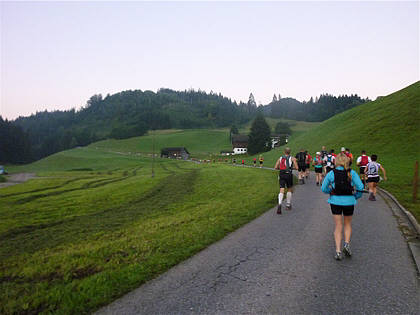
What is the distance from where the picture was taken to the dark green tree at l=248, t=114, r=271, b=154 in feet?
253

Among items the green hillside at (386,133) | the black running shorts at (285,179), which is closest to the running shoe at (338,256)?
the black running shorts at (285,179)

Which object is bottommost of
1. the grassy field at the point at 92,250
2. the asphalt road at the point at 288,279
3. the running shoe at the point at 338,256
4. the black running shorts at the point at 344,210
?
the grassy field at the point at 92,250

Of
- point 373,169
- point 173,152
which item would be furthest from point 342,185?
point 173,152

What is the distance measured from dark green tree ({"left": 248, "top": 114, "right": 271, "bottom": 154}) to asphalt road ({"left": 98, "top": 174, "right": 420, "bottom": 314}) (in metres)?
70.2

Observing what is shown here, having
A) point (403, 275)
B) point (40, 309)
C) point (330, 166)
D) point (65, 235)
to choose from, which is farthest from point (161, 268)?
point (330, 166)

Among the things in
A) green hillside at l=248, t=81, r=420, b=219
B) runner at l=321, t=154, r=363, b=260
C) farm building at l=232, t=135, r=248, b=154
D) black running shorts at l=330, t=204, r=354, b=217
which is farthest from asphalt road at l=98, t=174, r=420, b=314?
farm building at l=232, t=135, r=248, b=154

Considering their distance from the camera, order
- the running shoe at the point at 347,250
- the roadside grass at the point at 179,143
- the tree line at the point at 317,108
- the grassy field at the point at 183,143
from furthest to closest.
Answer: the tree line at the point at 317,108 → the roadside grass at the point at 179,143 → the grassy field at the point at 183,143 → the running shoe at the point at 347,250

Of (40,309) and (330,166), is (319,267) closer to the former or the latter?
(40,309)

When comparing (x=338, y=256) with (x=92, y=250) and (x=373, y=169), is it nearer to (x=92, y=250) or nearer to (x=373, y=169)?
(x=92, y=250)

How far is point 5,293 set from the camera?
191 inches

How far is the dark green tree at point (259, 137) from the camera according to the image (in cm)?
7700

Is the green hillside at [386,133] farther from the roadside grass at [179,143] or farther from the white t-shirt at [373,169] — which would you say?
the roadside grass at [179,143]

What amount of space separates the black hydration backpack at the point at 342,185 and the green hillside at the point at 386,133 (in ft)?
48.9

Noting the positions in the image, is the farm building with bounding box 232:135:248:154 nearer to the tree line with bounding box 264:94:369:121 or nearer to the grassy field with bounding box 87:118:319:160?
the grassy field with bounding box 87:118:319:160
